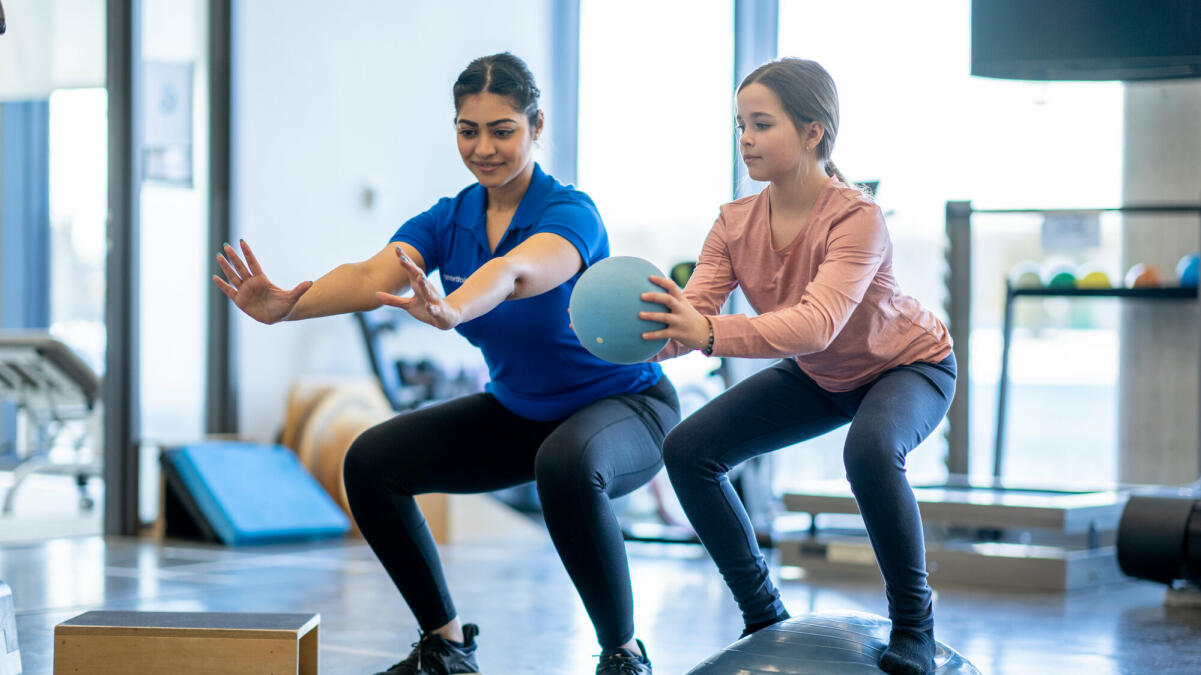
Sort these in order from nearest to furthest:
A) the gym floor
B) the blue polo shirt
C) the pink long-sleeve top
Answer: the pink long-sleeve top
the blue polo shirt
the gym floor

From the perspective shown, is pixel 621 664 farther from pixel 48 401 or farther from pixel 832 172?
pixel 48 401

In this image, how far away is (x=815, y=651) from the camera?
7.31ft

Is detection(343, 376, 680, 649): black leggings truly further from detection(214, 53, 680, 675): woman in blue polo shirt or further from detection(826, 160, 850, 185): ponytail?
detection(826, 160, 850, 185): ponytail

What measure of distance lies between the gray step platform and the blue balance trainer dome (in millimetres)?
2460

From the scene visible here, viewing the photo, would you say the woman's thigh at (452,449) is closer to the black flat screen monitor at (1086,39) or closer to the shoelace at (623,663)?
the shoelace at (623,663)

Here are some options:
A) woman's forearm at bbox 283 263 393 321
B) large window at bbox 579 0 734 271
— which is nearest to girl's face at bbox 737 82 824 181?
woman's forearm at bbox 283 263 393 321

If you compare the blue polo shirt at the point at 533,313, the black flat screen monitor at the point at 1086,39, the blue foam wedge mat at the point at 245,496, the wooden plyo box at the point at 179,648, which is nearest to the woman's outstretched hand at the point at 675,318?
the blue polo shirt at the point at 533,313

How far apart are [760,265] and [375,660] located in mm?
1341

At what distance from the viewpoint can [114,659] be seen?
2.26 metres

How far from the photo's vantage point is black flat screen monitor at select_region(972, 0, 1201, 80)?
3359 millimetres

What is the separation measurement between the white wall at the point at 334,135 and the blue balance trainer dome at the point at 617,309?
3680mm

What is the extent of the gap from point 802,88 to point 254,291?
1.11 meters

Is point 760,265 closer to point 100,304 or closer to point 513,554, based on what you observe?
point 513,554

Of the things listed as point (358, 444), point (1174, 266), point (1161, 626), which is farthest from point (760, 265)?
point (1174, 266)
